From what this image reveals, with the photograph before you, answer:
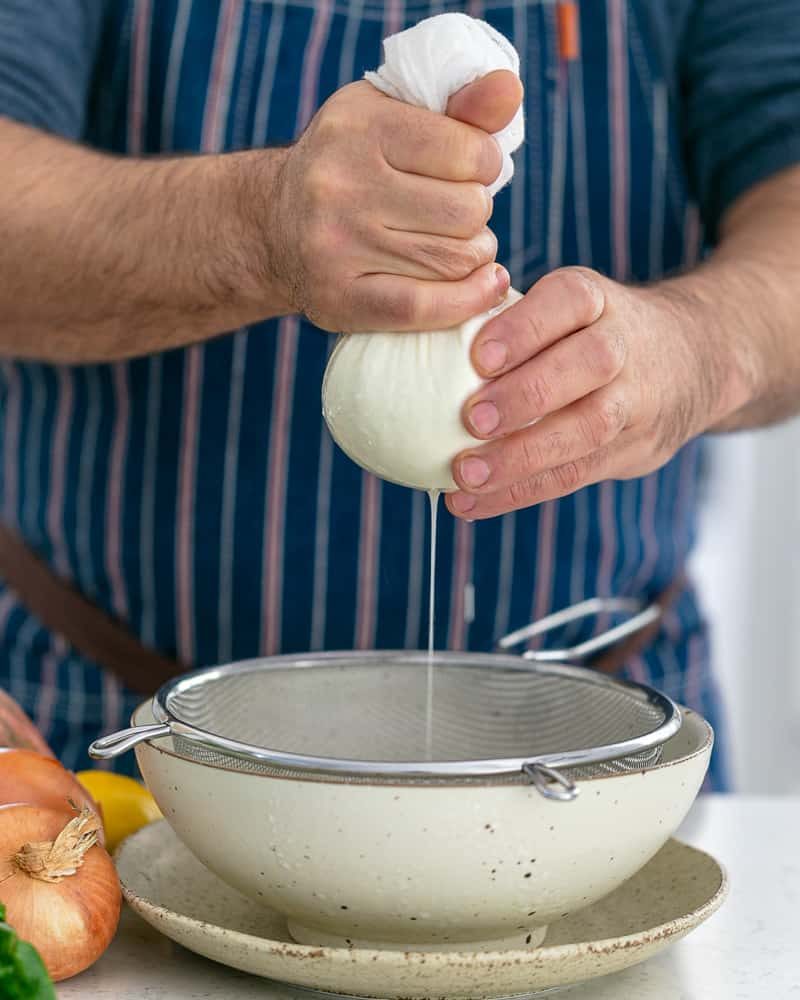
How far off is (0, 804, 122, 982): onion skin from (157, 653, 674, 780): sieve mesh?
21 cm

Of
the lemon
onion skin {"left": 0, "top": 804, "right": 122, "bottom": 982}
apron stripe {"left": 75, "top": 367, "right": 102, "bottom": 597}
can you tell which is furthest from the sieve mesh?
apron stripe {"left": 75, "top": 367, "right": 102, "bottom": 597}

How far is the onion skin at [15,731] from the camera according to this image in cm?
94

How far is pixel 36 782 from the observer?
862 mm

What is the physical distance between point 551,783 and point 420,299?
31cm

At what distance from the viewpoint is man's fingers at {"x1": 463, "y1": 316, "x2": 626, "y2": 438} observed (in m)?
0.90

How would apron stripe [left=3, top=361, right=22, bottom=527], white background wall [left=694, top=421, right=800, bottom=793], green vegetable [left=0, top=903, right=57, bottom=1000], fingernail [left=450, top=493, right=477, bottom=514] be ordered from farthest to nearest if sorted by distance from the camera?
white background wall [left=694, top=421, right=800, bottom=793]
apron stripe [left=3, top=361, right=22, bottom=527]
fingernail [left=450, top=493, right=477, bottom=514]
green vegetable [left=0, top=903, right=57, bottom=1000]

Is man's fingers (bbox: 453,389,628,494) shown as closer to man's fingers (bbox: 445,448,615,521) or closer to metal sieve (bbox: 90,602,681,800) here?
man's fingers (bbox: 445,448,615,521)

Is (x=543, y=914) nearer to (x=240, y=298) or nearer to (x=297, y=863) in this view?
(x=297, y=863)

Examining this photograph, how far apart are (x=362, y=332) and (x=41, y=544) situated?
2.42 feet

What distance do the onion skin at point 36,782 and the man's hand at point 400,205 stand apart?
35 centimetres

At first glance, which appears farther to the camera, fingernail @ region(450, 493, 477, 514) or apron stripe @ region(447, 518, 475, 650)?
apron stripe @ region(447, 518, 475, 650)

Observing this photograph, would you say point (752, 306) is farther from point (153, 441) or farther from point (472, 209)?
point (153, 441)

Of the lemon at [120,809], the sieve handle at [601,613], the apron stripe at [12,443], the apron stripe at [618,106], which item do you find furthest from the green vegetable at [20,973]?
the apron stripe at [618,106]

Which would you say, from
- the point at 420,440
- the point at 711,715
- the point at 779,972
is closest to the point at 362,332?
the point at 420,440
